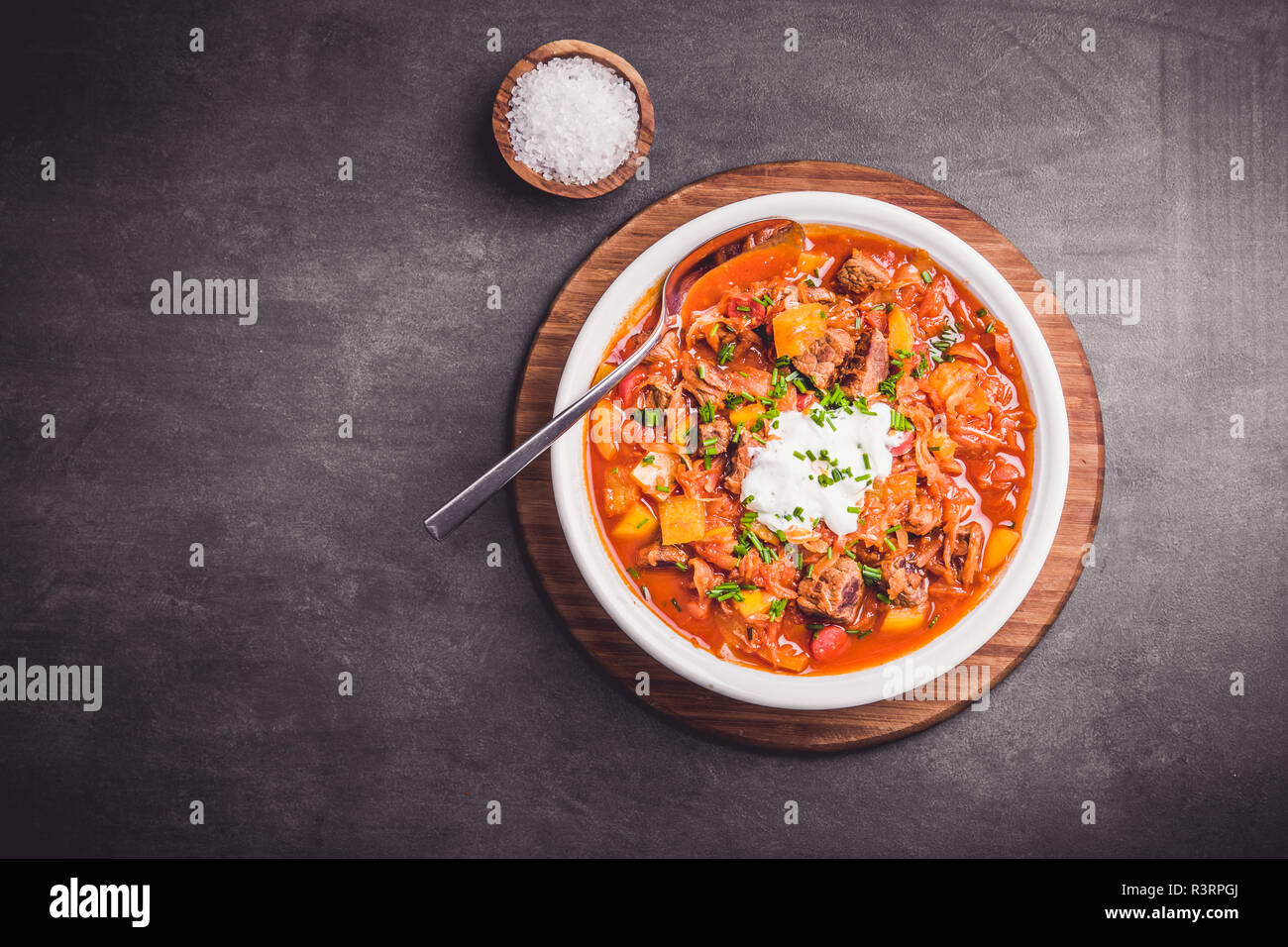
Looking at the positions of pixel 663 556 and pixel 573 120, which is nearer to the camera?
pixel 663 556

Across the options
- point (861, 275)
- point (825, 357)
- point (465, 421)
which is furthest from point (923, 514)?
point (465, 421)

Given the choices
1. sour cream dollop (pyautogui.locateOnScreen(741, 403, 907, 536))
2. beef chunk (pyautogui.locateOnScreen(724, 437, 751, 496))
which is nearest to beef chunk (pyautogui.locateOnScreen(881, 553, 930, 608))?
sour cream dollop (pyautogui.locateOnScreen(741, 403, 907, 536))

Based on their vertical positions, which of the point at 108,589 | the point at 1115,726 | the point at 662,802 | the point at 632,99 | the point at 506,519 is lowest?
the point at 662,802

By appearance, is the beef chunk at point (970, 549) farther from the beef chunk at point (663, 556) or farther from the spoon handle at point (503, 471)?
the spoon handle at point (503, 471)

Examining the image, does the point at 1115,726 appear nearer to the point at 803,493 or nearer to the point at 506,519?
the point at 803,493

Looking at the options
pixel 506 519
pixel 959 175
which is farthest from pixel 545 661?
pixel 959 175

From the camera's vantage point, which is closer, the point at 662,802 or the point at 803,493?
the point at 803,493

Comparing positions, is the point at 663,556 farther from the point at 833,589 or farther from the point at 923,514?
the point at 923,514
